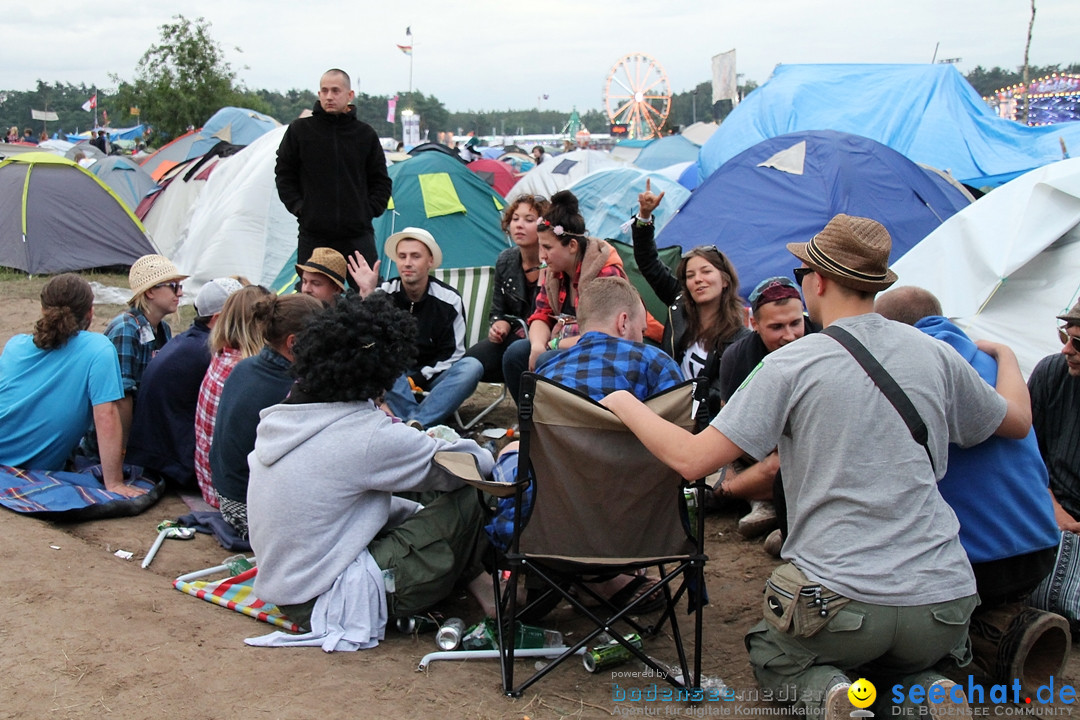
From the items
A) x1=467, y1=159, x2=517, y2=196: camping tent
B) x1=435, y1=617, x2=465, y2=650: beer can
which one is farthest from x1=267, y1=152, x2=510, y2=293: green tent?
x1=467, y1=159, x2=517, y2=196: camping tent

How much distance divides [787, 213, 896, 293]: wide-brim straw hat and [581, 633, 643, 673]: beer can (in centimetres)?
132

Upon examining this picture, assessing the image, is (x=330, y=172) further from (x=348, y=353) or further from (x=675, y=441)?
(x=675, y=441)

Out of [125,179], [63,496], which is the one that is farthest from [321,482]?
[125,179]

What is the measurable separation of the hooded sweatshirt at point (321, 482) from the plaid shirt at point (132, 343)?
1.80 meters

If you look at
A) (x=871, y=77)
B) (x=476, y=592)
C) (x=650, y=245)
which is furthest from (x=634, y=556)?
(x=871, y=77)

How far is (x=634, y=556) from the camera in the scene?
2.71 m

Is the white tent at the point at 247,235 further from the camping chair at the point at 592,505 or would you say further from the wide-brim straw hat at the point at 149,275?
the camping chair at the point at 592,505

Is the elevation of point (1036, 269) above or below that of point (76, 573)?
above

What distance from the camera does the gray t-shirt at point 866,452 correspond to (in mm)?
2242

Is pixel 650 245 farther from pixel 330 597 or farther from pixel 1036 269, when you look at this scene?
pixel 330 597

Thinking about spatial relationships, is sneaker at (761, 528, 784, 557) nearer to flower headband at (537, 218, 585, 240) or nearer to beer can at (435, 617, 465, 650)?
beer can at (435, 617, 465, 650)

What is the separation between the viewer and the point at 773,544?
3717 mm

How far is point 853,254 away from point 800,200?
17.5 feet

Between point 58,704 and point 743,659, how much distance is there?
208cm
